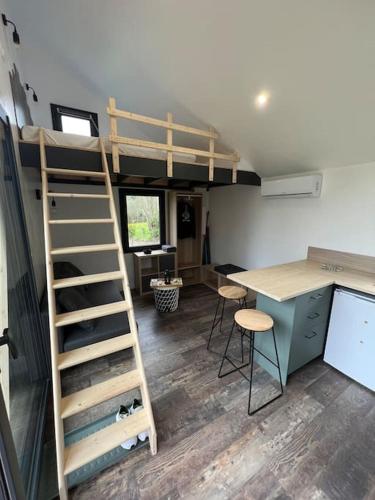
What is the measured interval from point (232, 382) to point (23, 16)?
4.92m

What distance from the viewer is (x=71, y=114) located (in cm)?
335

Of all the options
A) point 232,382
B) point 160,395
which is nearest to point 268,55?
point 232,382

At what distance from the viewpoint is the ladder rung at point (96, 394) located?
1.27 meters

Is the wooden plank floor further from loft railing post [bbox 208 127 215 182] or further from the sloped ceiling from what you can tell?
the sloped ceiling

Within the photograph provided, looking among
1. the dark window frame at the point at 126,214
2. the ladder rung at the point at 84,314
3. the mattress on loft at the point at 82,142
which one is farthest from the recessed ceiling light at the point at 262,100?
the dark window frame at the point at 126,214

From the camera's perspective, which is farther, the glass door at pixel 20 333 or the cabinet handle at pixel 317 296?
the cabinet handle at pixel 317 296

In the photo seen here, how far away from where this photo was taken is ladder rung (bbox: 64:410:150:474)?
1208 mm

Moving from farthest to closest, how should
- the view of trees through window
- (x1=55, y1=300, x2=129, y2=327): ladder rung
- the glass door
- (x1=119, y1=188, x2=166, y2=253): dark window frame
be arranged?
1. the view of trees through window
2. (x1=119, y1=188, x2=166, y2=253): dark window frame
3. (x1=55, y1=300, x2=129, y2=327): ladder rung
4. the glass door

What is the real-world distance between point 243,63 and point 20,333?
2.81m

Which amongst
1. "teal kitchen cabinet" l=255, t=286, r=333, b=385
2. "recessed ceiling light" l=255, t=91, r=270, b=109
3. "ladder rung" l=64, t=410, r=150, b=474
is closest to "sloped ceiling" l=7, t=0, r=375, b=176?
"recessed ceiling light" l=255, t=91, r=270, b=109

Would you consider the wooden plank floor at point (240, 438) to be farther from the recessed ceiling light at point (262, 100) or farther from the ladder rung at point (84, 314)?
the recessed ceiling light at point (262, 100)

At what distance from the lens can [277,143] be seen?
99.4 inches

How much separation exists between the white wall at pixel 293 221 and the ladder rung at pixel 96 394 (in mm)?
2624

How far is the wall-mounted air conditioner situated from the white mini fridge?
1.29 meters
